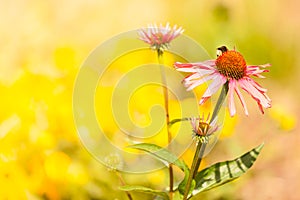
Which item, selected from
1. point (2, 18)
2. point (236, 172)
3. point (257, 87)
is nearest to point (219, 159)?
point (236, 172)

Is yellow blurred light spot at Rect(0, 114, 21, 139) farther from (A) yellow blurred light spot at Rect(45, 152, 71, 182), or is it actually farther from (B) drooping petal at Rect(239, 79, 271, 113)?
(B) drooping petal at Rect(239, 79, 271, 113)

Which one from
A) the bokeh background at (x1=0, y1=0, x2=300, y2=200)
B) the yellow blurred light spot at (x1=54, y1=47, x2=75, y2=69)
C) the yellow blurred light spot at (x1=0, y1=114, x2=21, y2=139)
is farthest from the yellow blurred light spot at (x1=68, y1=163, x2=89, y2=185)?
the yellow blurred light spot at (x1=54, y1=47, x2=75, y2=69)

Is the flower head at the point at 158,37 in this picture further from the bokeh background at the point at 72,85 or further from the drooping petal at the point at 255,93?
the bokeh background at the point at 72,85

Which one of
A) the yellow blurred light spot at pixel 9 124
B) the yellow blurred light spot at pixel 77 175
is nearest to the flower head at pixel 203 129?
the yellow blurred light spot at pixel 77 175

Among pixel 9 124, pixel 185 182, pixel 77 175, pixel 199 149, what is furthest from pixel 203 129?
pixel 9 124

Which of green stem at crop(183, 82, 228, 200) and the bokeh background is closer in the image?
green stem at crop(183, 82, 228, 200)

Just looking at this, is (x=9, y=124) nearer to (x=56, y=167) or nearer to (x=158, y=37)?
(x=56, y=167)

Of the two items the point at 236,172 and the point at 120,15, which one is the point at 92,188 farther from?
the point at 120,15
